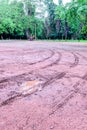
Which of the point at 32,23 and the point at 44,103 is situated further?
the point at 32,23

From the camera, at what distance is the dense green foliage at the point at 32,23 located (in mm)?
53388

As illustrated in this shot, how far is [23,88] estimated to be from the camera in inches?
249

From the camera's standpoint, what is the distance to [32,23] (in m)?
57.5

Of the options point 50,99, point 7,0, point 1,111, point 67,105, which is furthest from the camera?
point 7,0

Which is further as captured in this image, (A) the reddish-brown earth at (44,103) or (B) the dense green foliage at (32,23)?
(B) the dense green foliage at (32,23)

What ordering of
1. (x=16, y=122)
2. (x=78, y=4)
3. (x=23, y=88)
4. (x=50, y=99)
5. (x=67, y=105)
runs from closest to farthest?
Result: (x=16, y=122), (x=67, y=105), (x=50, y=99), (x=23, y=88), (x=78, y=4)

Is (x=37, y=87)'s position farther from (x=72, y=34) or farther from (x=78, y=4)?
(x=72, y=34)

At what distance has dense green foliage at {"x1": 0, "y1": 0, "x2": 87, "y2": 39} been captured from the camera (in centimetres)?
5339

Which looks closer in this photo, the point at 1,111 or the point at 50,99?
the point at 1,111

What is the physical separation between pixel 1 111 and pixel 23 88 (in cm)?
185

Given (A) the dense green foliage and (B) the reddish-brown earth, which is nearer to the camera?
(B) the reddish-brown earth

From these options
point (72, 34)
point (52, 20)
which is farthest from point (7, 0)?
point (72, 34)

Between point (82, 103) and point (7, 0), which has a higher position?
point (7, 0)

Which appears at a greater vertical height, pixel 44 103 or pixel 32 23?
pixel 32 23
